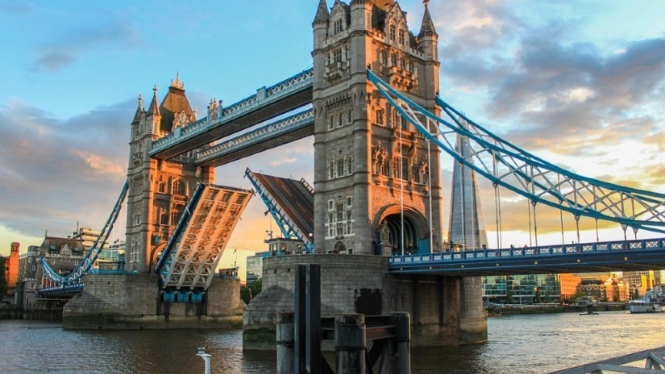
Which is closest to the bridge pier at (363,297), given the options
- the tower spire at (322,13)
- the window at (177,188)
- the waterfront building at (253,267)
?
the tower spire at (322,13)

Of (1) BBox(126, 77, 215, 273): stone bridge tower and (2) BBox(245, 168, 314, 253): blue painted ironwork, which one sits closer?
(2) BBox(245, 168, 314, 253): blue painted ironwork

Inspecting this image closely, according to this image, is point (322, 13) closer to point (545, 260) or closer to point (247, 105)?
point (247, 105)

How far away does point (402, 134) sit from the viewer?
145 feet

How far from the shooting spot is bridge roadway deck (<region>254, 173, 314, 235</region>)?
5253 cm

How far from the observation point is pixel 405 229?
45375 mm

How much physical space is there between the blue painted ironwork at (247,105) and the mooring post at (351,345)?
109 ft

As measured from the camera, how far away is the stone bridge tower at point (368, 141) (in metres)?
41.9

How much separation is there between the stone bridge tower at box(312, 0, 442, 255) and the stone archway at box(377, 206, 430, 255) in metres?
0.07

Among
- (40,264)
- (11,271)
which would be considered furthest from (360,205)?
(11,271)

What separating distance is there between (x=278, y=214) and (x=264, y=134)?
6552 mm

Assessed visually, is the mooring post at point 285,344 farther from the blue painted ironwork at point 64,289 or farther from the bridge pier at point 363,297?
the blue painted ironwork at point 64,289

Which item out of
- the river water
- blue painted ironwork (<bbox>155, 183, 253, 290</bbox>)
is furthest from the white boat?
blue painted ironwork (<bbox>155, 183, 253, 290</bbox>)

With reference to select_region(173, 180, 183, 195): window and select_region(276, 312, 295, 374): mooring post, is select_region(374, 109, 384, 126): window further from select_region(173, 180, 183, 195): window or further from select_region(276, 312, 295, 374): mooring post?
select_region(173, 180, 183, 195): window

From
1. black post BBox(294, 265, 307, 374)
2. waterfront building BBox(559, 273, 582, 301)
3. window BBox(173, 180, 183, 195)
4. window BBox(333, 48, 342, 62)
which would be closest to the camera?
black post BBox(294, 265, 307, 374)
